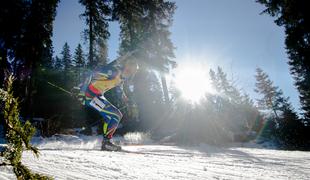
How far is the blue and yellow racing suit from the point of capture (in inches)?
226

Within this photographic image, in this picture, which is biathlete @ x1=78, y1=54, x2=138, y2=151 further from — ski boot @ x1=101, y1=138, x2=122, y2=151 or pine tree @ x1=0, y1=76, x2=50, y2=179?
pine tree @ x1=0, y1=76, x2=50, y2=179

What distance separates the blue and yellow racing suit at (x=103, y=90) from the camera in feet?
18.8

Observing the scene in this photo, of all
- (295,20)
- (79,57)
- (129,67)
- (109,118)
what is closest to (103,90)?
(109,118)

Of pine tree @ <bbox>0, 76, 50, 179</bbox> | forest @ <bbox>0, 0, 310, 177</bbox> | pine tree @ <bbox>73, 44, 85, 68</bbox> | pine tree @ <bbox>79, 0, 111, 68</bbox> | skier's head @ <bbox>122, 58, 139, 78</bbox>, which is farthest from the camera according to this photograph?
pine tree @ <bbox>73, 44, 85, 68</bbox>

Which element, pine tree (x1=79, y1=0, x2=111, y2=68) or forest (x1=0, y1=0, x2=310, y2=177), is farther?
pine tree (x1=79, y1=0, x2=111, y2=68)

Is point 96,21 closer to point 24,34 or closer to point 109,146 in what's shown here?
point 24,34

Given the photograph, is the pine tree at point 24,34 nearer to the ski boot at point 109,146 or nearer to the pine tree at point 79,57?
the ski boot at point 109,146

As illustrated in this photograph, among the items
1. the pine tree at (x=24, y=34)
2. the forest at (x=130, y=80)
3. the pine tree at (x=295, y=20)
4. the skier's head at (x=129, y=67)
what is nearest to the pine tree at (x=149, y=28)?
the forest at (x=130, y=80)

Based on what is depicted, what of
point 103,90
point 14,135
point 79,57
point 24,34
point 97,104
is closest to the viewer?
point 14,135

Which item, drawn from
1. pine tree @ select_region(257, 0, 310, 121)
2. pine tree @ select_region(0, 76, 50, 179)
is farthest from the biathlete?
pine tree @ select_region(257, 0, 310, 121)

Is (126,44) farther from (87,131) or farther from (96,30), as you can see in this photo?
(87,131)

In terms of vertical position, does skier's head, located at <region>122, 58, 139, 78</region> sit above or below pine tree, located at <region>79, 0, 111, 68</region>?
below

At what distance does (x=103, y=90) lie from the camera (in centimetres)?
584

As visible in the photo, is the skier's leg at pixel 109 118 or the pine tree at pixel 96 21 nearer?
the skier's leg at pixel 109 118
